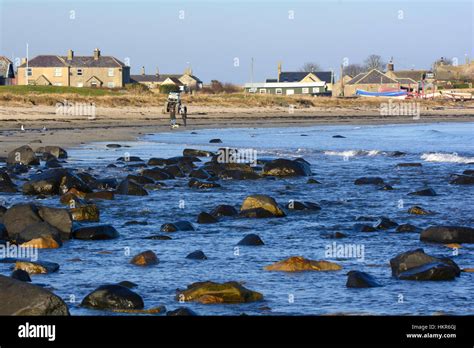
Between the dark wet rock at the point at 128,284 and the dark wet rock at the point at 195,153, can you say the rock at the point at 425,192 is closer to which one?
the dark wet rock at the point at 128,284

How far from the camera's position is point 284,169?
2552 cm

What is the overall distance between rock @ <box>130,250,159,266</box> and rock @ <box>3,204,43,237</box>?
2529mm

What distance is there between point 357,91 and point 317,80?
52.2ft

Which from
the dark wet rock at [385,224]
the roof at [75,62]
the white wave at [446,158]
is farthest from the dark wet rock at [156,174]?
the roof at [75,62]

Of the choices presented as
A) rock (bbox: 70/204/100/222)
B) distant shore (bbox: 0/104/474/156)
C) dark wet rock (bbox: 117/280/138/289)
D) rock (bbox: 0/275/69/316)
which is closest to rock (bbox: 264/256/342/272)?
dark wet rock (bbox: 117/280/138/289)

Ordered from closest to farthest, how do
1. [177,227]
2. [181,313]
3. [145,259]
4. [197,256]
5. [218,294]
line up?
1. [181,313]
2. [218,294]
3. [145,259]
4. [197,256]
5. [177,227]

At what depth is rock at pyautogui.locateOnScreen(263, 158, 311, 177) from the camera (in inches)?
1001

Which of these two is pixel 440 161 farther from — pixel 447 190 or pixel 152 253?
pixel 152 253

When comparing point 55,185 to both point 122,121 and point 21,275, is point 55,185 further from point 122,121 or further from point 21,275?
point 122,121

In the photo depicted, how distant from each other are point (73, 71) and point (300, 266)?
106592mm

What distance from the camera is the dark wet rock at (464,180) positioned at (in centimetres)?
2357

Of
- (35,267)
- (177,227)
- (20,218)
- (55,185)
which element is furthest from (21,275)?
(55,185)

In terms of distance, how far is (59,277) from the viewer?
464 inches
